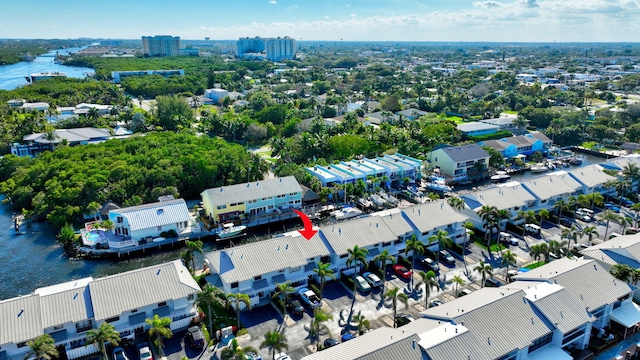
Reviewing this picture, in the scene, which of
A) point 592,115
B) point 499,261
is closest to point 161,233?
point 499,261

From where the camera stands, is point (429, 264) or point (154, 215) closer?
point (429, 264)

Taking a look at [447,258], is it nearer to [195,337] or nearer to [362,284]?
[362,284]

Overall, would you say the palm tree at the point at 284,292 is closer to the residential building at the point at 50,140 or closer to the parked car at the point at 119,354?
the parked car at the point at 119,354

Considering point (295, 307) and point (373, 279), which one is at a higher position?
point (373, 279)

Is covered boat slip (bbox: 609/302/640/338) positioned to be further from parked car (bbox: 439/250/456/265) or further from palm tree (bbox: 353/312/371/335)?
palm tree (bbox: 353/312/371/335)

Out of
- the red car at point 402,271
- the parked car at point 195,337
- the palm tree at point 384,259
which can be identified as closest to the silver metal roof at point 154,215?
the parked car at point 195,337

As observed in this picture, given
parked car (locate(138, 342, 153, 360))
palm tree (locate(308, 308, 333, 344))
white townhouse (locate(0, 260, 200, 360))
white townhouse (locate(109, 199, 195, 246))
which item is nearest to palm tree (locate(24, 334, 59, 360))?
white townhouse (locate(0, 260, 200, 360))

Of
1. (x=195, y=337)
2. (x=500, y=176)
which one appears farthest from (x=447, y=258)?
(x=500, y=176)
